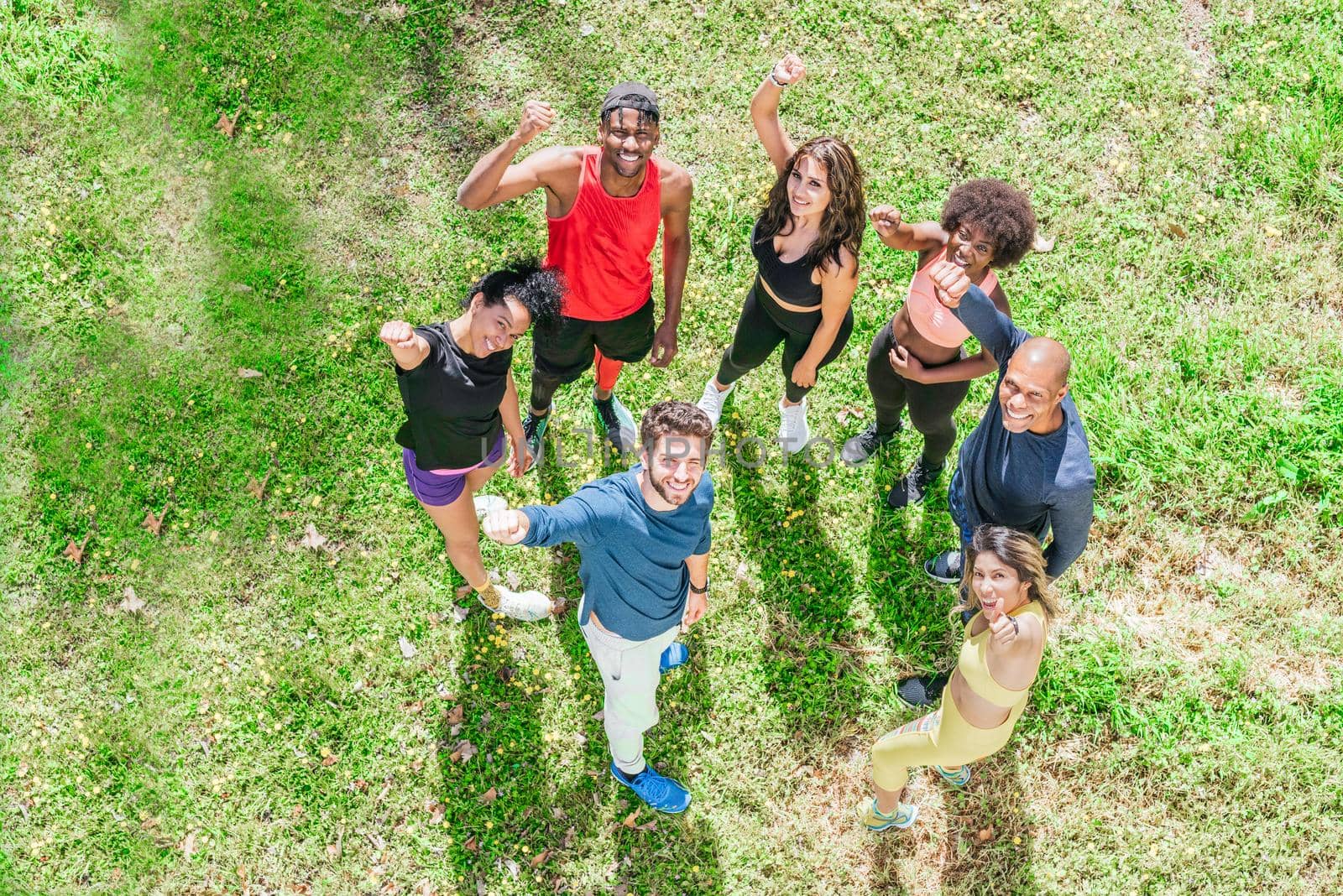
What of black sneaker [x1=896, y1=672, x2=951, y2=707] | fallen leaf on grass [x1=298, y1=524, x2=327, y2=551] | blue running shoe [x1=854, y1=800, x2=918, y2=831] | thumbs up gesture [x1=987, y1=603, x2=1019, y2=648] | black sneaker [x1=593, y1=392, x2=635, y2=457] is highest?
thumbs up gesture [x1=987, y1=603, x2=1019, y2=648]

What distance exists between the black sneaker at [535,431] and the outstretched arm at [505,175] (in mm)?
1950

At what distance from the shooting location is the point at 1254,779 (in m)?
6.27

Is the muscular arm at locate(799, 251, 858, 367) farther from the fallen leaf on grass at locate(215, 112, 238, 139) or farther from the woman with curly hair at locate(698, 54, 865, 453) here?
the fallen leaf on grass at locate(215, 112, 238, 139)

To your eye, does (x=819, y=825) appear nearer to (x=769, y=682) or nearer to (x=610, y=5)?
(x=769, y=682)

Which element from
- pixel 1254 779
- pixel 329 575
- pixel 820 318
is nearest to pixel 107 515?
pixel 329 575

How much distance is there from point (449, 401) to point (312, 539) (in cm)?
267

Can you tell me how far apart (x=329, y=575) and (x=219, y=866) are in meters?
1.96

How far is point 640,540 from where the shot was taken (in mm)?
4613

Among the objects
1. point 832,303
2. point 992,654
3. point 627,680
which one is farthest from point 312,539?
point 992,654

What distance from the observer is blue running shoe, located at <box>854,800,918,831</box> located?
235 inches

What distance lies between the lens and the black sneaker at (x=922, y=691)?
648cm

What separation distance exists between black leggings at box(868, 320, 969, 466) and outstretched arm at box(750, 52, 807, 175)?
1236 mm

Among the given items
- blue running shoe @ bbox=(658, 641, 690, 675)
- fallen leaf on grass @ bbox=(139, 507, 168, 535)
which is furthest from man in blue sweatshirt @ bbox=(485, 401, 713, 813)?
fallen leaf on grass @ bbox=(139, 507, 168, 535)

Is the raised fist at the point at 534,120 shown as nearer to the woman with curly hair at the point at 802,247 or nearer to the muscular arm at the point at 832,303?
the woman with curly hair at the point at 802,247
